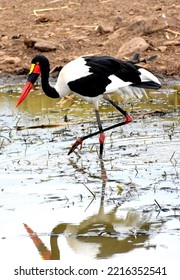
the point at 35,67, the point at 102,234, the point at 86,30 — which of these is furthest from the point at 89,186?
the point at 86,30

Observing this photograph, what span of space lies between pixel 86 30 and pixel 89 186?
5693 mm

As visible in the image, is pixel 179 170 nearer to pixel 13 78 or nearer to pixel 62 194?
pixel 62 194

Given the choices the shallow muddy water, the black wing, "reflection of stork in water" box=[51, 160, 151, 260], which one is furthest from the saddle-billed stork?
"reflection of stork in water" box=[51, 160, 151, 260]

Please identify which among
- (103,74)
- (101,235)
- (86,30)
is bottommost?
(101,235)

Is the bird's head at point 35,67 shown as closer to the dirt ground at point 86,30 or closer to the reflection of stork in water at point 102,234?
the reflection of stork in water at point 102,234

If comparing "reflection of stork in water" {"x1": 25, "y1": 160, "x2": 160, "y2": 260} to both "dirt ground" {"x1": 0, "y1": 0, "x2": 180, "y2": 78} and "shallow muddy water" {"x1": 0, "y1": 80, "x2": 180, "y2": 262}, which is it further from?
"dirt ground" {"x1": 0, "y1": 0, "x2": 180, "y2": 78}

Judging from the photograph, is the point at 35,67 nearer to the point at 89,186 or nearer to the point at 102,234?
the point at 89,186

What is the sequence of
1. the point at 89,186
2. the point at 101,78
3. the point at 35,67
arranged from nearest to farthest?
the point at 89,186 < the point at 101,78 < the point at 35,67

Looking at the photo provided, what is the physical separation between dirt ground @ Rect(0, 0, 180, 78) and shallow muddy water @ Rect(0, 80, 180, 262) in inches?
68.7

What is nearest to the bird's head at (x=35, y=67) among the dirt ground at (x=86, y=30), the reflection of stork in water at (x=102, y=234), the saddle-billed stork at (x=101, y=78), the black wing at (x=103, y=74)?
the saddle-billed stork at (x=101, y=78)

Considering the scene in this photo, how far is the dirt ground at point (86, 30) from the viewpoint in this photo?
11.5 meters

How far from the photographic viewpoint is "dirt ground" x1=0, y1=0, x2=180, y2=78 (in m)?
11.5

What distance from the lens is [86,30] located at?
12391mm

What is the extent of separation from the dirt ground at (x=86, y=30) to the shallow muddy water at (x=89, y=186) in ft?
5.73
